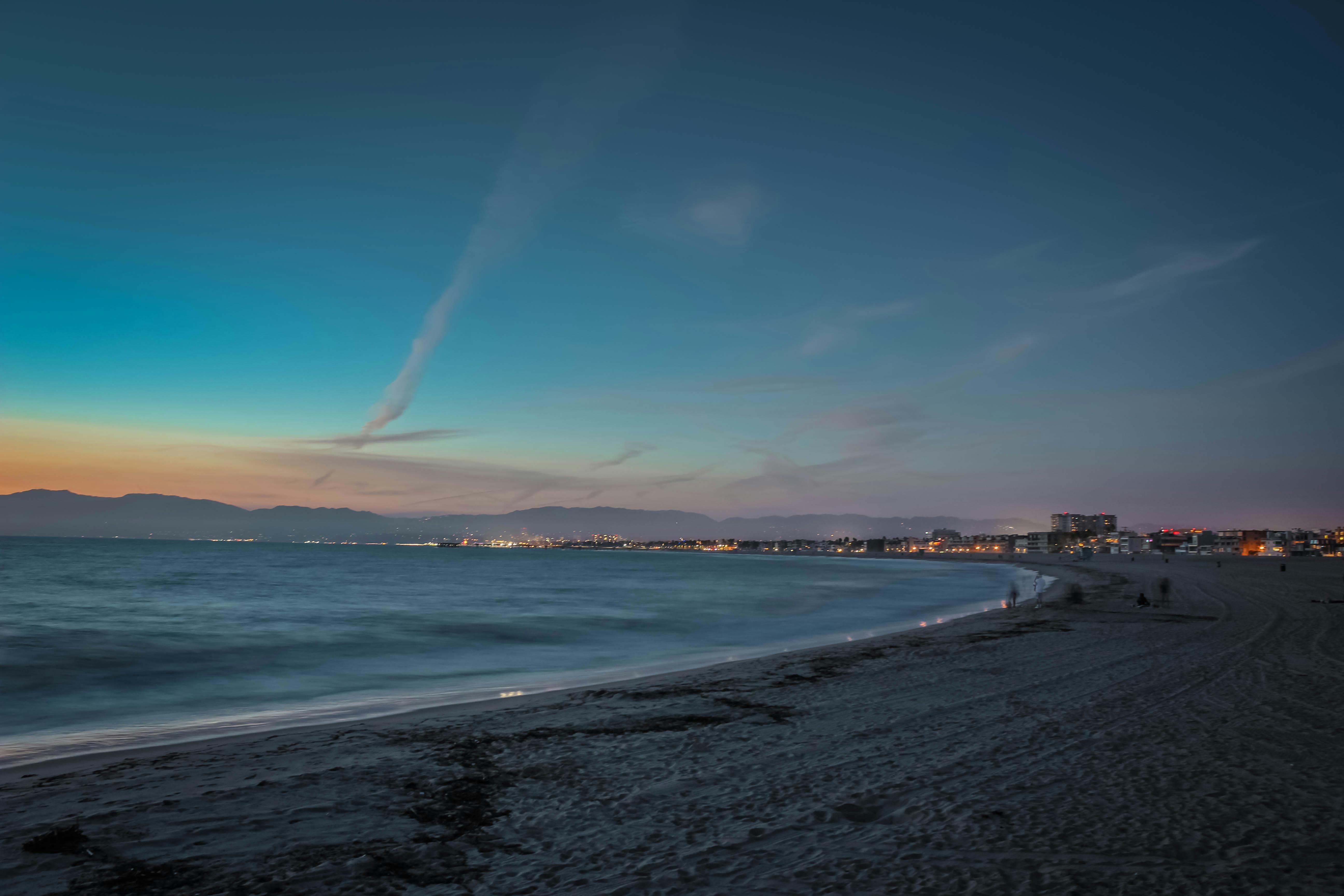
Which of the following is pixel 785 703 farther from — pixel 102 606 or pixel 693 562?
pixel 693 562

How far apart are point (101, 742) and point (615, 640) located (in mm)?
16262

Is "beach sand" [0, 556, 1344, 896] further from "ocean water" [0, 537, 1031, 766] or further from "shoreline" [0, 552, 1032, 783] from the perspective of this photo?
"ocean water" [0, 537, 1031, 766]

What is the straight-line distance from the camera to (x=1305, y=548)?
190m

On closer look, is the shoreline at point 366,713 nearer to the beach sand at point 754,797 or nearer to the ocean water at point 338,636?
the ocean water at point 338,636

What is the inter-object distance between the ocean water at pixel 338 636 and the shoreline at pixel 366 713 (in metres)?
0.10

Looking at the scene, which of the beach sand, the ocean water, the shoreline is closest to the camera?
the beach sand

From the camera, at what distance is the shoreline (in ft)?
29.2

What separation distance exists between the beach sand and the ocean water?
3519 millimetres

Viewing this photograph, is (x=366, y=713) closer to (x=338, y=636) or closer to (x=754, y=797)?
(x=754, y=797)

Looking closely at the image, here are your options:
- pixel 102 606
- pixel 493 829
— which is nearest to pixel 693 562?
pixel 102 606

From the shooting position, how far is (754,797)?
6066 millimetres

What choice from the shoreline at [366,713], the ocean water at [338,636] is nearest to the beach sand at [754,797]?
the shoreline at [366,713]

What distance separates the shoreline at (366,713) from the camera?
891 centimetres

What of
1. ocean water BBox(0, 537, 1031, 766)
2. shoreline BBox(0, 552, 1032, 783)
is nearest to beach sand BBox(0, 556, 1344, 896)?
shoreline BBox(0, 552, 1032, 783)
